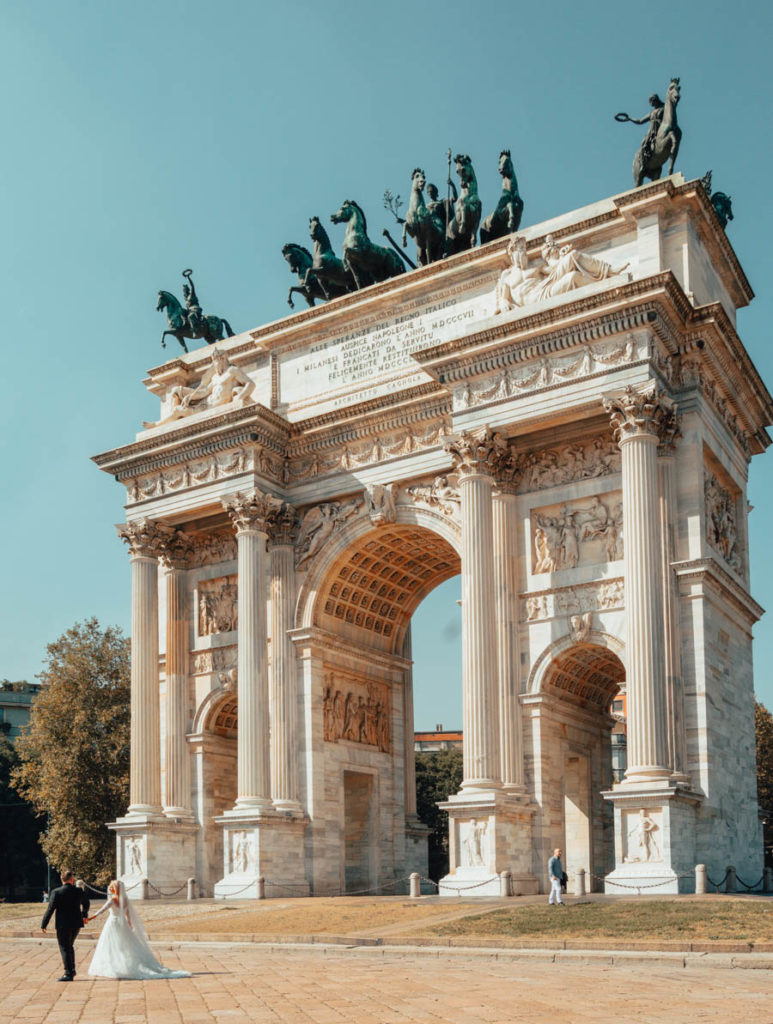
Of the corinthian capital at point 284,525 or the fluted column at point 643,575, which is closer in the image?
the fluted column at point 643,575

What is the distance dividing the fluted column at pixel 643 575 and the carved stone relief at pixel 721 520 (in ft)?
8.10

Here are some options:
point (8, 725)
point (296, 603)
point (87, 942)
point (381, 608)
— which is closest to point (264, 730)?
point (296, 603)

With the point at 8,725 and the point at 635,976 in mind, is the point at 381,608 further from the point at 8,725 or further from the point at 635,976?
the point at 8,725

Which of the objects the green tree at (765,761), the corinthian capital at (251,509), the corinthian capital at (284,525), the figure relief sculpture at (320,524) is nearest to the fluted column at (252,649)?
the corinthian capital at (251,509)

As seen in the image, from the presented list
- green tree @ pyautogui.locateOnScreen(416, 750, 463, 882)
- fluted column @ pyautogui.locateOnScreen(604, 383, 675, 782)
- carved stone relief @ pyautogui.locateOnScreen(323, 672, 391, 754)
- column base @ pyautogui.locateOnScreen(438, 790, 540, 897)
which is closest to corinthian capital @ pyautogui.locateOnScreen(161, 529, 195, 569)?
carved stone relief @ pyautogui.locateOnScreen(323, 672, 391, 754)

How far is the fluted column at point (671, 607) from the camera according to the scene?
98.7 feet

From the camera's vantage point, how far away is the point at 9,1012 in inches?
547

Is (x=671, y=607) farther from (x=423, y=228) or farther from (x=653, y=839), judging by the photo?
(x=423, y=228)

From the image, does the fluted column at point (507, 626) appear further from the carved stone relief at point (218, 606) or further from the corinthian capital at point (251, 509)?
the carved stone relief at point (218, 606)

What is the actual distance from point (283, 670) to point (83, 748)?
781 inches

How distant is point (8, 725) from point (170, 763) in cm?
6553

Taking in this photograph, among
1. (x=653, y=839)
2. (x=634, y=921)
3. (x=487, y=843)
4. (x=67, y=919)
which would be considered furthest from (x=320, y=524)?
(x=67, y=919)

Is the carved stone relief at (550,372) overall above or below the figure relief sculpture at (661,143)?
below

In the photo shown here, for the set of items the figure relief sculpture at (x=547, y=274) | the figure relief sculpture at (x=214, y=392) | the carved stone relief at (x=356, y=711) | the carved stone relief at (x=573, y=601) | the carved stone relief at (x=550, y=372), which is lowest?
the carved stone relief at (x=356, y=711)
